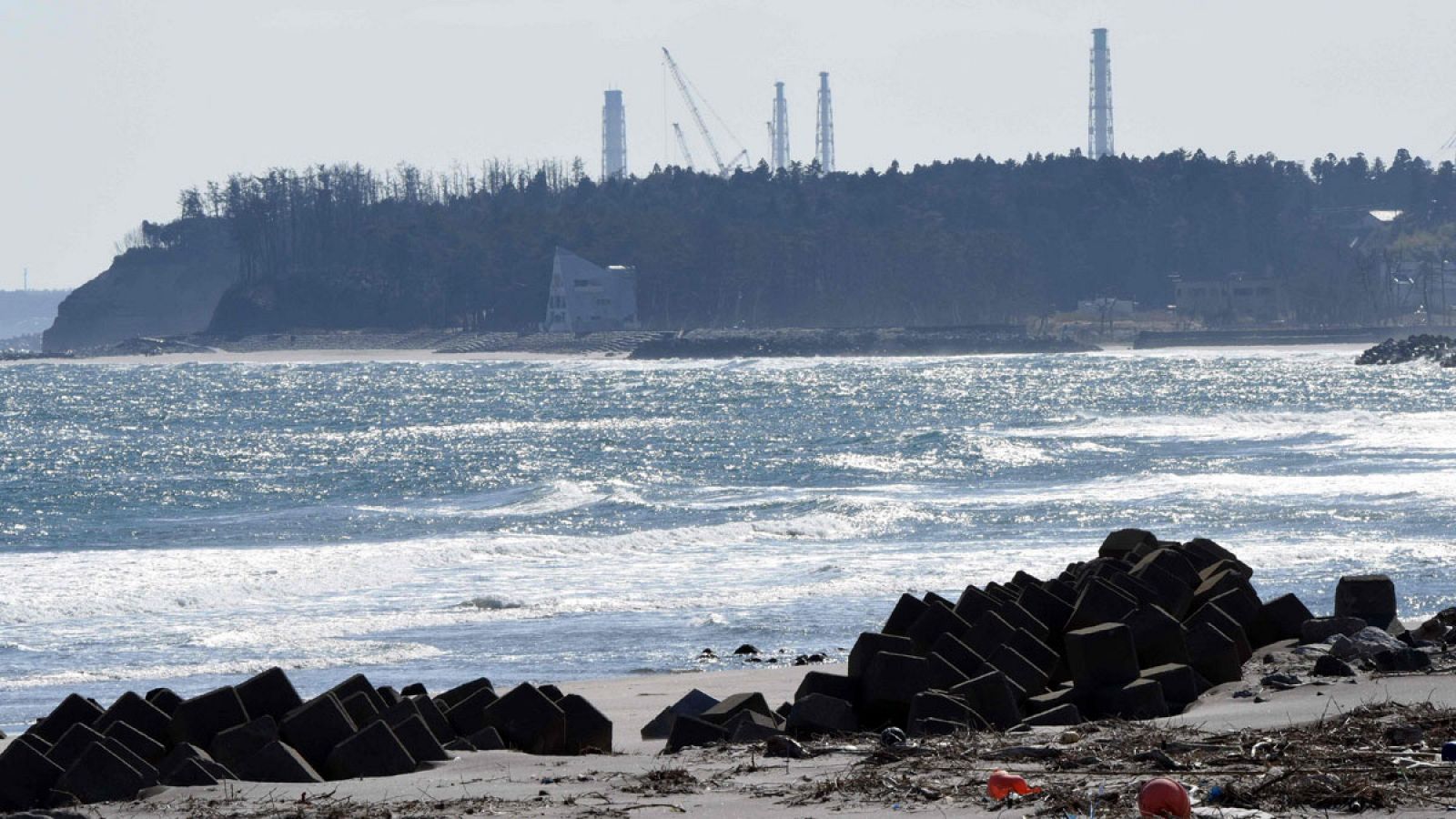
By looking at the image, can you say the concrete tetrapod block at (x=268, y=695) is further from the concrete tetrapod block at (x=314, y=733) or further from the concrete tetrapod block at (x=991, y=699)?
the concrete tetrapod block at (x=991, y=699)

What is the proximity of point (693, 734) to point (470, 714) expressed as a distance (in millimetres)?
1246

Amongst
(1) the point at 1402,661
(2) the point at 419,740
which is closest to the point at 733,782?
(2) the point at 419,740

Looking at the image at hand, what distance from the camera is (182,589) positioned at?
2259 cm

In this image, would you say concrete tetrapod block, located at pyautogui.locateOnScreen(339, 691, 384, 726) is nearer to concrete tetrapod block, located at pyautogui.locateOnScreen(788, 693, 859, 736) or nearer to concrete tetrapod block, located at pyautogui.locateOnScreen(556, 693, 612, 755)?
concrete tetrapod block, located at pyautogui.locateOnScreen(556, 693, 612, 755)

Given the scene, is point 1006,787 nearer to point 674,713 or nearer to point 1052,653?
point 1052,653

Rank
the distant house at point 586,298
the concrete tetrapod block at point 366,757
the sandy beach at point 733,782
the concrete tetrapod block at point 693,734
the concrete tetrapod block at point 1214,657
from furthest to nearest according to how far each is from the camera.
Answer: the distant house at point 586,298, the concrete tetrapod block at point 1214,657, the concrete tetrapod block at point 693,734, the concrete tetrapod block at point 366,757, the sandy beach at point 733,782

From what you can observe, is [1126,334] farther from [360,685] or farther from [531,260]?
[360,685]

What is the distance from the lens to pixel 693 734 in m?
9.35

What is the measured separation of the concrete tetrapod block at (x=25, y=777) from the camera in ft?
27.3

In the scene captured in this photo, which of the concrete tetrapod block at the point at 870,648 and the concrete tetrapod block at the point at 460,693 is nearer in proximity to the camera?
the concrete tetrapod block at the point at 870,648

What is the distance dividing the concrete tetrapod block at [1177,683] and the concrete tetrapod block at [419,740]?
3548 mm

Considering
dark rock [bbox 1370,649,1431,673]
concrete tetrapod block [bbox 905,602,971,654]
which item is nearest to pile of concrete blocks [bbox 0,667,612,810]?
concrete tetrapod block [bbox 905,602,971,654]

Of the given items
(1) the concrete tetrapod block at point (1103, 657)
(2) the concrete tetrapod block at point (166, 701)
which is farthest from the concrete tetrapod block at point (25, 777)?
(1) the concrete tetrapod block at point (1103, 657)

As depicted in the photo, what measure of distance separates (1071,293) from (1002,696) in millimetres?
188938
